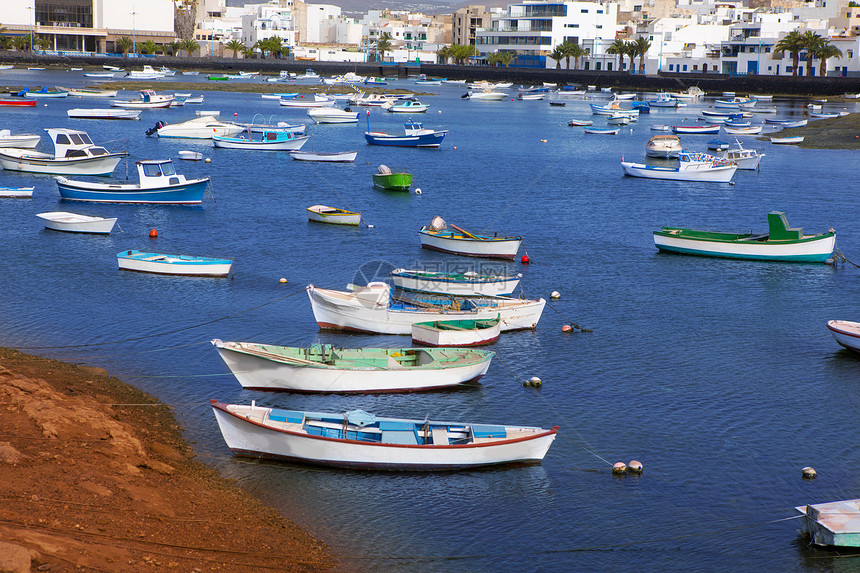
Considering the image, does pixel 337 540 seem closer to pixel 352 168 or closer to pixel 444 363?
pixel 444 363

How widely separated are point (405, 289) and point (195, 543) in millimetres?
18480

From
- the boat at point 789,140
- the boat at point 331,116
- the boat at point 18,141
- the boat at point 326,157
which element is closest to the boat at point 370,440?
the boat at point 326,157

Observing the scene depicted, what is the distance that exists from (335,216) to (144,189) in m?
12.0

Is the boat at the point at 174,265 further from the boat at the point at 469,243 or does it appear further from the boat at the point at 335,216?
the boat at the point at 335,216

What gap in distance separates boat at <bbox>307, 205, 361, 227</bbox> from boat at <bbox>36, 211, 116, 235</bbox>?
423 inches

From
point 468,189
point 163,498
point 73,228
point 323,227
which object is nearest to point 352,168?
point 468,189

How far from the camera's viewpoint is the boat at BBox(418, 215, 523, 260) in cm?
4019

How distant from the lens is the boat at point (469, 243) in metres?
40.2

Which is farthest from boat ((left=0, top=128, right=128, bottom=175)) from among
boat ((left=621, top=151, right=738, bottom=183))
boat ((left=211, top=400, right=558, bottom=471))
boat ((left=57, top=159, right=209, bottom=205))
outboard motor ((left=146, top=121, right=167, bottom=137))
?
boat ((left=211, top=400, right=558, bottom=471))

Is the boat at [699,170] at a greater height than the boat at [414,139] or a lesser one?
lesser

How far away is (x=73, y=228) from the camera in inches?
1734

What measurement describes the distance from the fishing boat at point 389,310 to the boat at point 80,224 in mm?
18865

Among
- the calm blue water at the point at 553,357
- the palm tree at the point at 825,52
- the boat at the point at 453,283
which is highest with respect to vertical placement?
the palm tree at the point at 825,52

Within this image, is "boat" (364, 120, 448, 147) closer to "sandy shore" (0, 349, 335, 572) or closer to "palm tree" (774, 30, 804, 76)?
"sandy shore" (0, 349, 335, 572)
